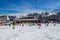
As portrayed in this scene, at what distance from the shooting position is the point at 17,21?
65688 mm

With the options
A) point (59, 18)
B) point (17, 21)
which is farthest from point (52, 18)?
point (17, 21)

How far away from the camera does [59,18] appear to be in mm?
83688

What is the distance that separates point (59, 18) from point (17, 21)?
98.8 ft

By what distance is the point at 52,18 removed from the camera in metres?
82.1

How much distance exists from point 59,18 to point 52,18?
484 cm

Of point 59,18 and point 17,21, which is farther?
point 59,18

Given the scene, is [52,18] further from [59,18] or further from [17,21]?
[17,21]

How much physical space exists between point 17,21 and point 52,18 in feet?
83.8

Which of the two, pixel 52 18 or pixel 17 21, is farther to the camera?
pixel 52 18
